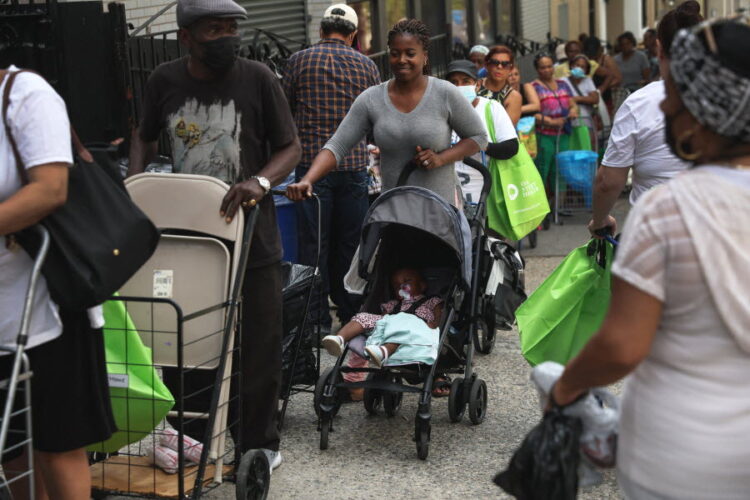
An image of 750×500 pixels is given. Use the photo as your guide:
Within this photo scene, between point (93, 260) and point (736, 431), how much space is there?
1.88 metres

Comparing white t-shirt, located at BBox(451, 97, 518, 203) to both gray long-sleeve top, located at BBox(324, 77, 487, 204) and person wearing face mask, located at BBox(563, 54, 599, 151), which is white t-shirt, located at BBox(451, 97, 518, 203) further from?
person wearing face mask, located at BBox(563, 54, 599, 151)

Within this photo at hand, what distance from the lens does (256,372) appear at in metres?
4.75

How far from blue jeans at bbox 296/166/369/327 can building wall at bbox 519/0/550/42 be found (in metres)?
14.6

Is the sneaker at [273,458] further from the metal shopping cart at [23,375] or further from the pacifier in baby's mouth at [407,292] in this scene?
the metal shopping cart at [23,375]

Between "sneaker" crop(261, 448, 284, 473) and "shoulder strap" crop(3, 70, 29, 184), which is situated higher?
"shoulder strap" crop(3, 70, 29, 184)

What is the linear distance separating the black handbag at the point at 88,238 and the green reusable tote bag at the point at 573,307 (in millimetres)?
2008

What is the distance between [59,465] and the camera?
11.7 ft

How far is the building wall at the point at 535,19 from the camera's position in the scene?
21.3 meters

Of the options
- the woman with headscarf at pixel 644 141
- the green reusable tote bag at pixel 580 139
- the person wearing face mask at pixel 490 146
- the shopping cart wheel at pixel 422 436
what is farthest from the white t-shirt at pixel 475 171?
the green reusable tote bag at pixel 580 139

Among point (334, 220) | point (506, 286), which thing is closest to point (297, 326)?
point (506, 286)

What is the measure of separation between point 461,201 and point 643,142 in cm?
168

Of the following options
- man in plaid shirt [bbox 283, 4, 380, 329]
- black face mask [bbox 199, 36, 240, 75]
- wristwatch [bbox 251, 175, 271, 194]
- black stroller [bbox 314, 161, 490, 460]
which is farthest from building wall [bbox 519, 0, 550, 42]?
wristwatch [bbox 251, 175, 271, 194]

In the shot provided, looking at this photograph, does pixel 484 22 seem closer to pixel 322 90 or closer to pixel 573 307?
pixel 322 90

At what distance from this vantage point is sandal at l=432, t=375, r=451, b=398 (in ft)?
18.6
